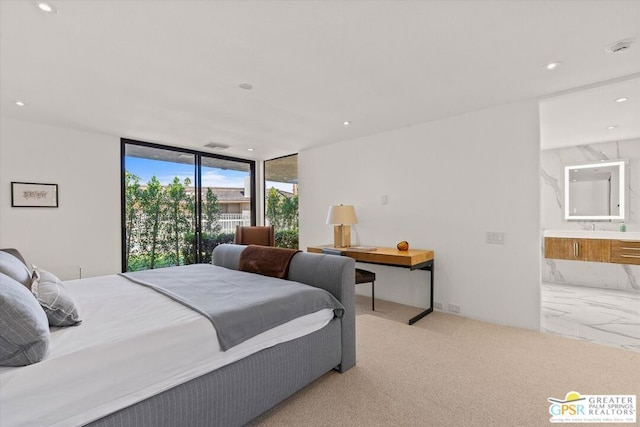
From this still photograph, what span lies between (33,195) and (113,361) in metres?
3.68

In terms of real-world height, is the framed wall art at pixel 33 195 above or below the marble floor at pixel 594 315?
above

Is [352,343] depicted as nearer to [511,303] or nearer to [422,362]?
[422,362]

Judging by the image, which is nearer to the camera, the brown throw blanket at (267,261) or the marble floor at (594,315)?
the brown throw blanket at (267,261)

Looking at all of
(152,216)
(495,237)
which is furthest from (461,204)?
(152,216)

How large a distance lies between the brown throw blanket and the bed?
0.31 m

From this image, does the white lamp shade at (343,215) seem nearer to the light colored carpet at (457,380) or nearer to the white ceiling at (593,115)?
the light colored carpet at (457,380)

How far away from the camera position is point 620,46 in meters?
2.12

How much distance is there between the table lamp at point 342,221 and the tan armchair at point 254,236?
54.3 inches

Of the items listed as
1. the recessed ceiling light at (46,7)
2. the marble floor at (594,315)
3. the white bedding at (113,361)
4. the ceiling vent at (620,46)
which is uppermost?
the recessed ceiling light at (46,7)

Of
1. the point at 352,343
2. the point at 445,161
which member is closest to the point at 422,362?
the point at 352,343

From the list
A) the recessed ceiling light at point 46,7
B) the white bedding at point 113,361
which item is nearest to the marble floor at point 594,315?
the white bedding at point 113,361

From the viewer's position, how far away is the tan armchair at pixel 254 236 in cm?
513

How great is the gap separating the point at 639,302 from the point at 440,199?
3.02 m

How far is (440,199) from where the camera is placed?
12.4 ft
